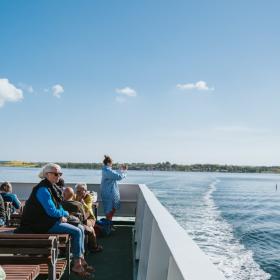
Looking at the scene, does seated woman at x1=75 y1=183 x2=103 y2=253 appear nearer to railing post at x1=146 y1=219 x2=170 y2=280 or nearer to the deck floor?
the deck floor

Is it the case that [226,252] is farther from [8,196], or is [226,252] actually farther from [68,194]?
[68,194]

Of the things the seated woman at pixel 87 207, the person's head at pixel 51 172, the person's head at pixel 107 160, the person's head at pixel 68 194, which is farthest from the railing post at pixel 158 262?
the person's head at pixel 107 160

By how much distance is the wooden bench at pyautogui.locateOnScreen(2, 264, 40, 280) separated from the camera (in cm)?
282

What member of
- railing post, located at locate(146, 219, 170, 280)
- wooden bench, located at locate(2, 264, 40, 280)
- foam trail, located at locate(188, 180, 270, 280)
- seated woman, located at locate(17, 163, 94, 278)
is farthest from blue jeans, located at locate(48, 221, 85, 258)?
foam trail, located at locate(188, 180, 270, 280)

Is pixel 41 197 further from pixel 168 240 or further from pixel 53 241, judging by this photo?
pixel 168 240

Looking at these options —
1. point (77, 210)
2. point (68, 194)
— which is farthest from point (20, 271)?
point (68, 194)

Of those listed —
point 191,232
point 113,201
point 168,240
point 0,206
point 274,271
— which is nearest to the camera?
point 168,240

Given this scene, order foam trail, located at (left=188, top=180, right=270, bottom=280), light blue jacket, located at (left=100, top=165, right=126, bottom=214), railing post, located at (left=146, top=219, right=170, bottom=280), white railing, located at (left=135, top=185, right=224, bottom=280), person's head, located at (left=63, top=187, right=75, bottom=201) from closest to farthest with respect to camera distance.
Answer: white railing, located at (left=135, top=185, right=224, bottom=280), railing post, located at (left=146, top=219, right=170, bottom=280), person's head, located at (left=63, top=187, right=75, bottom=201), light blue jacket, located at (left=100, top=165, right=126, bottom=214), foam trail, located at (left=188, top=180, right=270, bottom=280)

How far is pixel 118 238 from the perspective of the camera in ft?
23.1

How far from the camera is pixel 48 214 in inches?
163

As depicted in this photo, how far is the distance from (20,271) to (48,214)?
3.81 ft

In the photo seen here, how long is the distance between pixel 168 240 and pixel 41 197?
84.6 inches

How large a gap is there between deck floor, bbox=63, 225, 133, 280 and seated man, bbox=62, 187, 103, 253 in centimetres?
11

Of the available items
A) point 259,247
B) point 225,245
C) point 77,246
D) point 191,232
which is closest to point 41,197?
point 77,246
